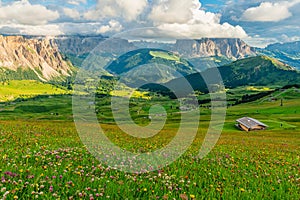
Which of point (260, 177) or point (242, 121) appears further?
point (242, 121)

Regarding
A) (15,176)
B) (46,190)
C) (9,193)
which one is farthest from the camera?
(15,176)

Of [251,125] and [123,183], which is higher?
[123,183]

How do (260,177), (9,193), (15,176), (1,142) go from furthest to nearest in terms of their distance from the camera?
1. (1,142)
2. (260,177)
3. (15,176)
4. (9,193)

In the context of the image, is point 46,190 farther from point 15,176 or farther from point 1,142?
point 1,142

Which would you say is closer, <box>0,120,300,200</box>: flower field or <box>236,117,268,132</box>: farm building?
<box>0,120,300,200</box>: flower field

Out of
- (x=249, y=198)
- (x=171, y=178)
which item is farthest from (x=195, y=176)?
(x=249, y=198)

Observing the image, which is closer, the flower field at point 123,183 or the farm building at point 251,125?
the flower field at point 123,183

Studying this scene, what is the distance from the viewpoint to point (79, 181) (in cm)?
847

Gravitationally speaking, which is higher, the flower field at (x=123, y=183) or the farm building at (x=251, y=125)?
the flower field at (x=123, y=183)

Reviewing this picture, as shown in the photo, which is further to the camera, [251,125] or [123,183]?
[251,125]

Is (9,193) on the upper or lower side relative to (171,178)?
upper

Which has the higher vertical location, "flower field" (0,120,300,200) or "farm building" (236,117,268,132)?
"flower field" (0,120,300,200)

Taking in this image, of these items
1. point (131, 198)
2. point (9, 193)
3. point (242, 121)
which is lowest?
point (242, 121)

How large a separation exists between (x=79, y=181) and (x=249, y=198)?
202 inches
